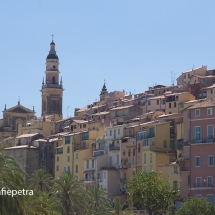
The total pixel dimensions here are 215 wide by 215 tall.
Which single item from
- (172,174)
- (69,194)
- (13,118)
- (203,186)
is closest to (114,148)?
(172,174)

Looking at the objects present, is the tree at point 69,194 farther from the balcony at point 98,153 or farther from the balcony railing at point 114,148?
the balcony at point 98,153

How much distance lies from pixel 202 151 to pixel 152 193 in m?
9.45

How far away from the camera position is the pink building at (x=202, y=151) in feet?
294

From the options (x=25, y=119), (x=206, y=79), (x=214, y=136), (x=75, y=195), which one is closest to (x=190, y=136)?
(x=214, y=136)

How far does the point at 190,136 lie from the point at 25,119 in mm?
75228

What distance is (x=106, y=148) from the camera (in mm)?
112125

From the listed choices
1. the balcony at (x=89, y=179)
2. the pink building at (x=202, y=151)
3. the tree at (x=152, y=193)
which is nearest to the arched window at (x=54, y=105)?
the balcony at (x=89, y=179)

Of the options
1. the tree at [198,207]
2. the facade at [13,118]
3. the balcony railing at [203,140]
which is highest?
the facade at [13,118]

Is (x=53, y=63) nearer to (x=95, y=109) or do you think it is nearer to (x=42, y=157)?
(x=95, y=109)

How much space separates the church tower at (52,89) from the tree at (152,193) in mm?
82337

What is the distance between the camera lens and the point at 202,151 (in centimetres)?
9075

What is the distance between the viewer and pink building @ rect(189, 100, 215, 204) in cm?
8962

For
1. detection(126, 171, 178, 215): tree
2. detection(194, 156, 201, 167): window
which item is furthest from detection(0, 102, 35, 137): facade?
detection(126, 171, 178, 215): tree

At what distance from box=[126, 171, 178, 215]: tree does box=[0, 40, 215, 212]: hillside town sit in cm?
607
